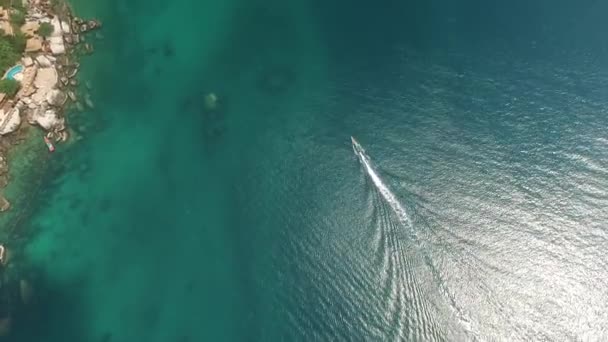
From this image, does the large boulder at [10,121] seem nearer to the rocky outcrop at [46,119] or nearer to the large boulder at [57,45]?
the rocky outcrop at [46,119]

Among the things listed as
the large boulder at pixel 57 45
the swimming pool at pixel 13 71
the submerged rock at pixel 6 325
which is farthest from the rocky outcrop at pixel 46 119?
the submerged rock at pixel 6 325

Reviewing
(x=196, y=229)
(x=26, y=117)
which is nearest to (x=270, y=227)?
(x=196, y=229)

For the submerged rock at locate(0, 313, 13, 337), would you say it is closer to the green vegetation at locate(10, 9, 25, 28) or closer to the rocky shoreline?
the rocky shoreline

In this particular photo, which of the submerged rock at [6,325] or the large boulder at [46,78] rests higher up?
the large boulder at [46,78]

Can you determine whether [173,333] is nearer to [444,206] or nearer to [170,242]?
[170,242]

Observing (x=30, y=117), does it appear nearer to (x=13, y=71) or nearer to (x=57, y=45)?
(x=13, y=71)

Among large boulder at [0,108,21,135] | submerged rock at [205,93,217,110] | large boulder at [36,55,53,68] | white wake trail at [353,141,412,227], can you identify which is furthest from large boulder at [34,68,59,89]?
white wake trail at [353,141,412,227]

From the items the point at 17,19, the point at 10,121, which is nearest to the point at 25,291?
the point at 10,121
